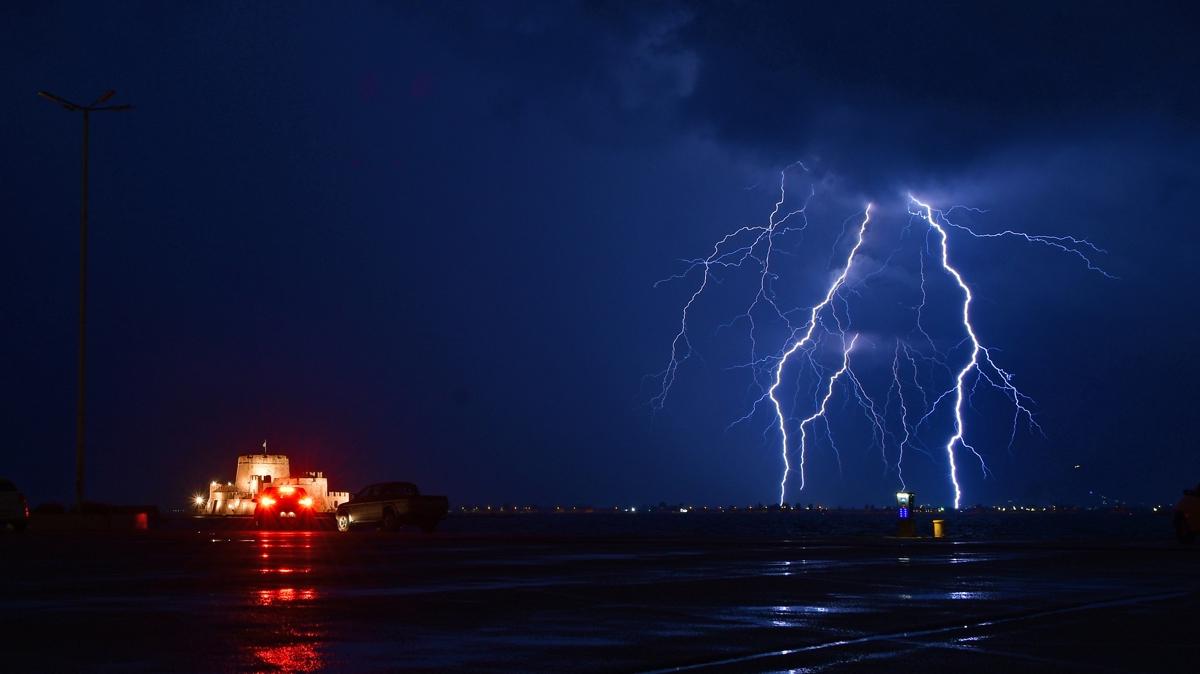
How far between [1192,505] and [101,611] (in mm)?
28970

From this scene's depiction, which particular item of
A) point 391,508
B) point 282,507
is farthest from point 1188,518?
point 282,507

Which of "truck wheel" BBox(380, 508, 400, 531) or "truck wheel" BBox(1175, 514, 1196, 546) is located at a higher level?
"truck wheel" BBox(380, 508, 400, 531)

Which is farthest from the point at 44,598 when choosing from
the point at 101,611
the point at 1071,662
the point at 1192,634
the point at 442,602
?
the point at 1192,634

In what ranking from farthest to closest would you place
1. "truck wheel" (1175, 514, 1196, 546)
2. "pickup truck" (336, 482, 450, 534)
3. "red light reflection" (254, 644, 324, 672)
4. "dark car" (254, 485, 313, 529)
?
1. "dark car" (254, 485, 313, 529)
2. "pickup truck" (336, 482, 450, 534)
3. "truck wheel" (1175, 514, 1196, 546)
4. "red light reflection" (254, 644, 324, 672)

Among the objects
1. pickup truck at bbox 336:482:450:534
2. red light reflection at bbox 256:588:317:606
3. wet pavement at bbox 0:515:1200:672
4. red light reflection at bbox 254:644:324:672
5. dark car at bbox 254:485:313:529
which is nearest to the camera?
red light reflection at bbox 254:644:324:672

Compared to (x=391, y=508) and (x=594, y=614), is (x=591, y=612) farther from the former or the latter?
(x=391, y=508)

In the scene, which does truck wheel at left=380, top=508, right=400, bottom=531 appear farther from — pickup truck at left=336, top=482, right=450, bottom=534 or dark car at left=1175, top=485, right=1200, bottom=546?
dark car at left=1175, top=485, right=1200, bottom=546

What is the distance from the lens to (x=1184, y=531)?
32344 mm

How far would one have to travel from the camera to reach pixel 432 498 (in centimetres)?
4172

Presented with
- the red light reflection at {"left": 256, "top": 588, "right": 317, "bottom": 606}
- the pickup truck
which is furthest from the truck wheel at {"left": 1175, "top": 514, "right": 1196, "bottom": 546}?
the red light reflection at {"left": 256, "top": 588, "right": 317, "bottom": 606}

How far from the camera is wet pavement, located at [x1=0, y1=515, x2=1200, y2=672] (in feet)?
27.7

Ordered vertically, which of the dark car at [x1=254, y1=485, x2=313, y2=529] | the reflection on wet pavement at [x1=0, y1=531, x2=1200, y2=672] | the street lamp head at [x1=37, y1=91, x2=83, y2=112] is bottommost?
the reflection on wet pavement at [x1=0, y1=531, x2=1200, y2=672]

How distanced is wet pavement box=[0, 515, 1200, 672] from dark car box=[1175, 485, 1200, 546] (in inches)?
472

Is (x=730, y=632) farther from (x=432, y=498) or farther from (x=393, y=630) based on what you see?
(x=432, y=498)
